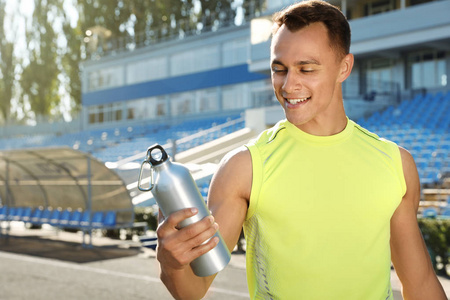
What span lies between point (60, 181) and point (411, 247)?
15.1 meters

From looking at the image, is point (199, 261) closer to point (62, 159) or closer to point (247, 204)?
point (247, 204)

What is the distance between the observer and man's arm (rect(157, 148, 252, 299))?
5.32 feet

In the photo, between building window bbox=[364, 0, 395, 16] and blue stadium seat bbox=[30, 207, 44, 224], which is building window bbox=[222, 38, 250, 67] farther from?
blue stadium seat bbox=[30, 207, 44, 224]

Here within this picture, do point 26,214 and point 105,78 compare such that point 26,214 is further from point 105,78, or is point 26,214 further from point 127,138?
point 105,78

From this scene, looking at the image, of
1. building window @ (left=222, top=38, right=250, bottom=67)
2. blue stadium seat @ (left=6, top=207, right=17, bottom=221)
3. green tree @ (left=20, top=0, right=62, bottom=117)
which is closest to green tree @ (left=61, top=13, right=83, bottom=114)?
green tree @ (left=20, top=0, right=62, bottom=117)

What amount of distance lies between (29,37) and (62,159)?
3831 centimetres

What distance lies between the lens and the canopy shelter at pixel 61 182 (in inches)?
574

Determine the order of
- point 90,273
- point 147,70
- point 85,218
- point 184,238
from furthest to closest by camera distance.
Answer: point 147,70, point 85,218, point 90,273, point 184,238

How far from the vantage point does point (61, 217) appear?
16.0 meters

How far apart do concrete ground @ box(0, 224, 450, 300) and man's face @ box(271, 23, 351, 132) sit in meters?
4.13

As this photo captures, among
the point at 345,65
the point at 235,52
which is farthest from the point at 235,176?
the point at 235,52

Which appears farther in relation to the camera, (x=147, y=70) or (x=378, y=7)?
(x=147, y=70)

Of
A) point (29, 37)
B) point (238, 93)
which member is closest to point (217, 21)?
point (238, 93)

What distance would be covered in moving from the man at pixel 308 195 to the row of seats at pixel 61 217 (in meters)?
12.7
